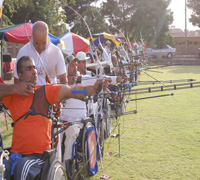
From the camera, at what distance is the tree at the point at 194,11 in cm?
4244

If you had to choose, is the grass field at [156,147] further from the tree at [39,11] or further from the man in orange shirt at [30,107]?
the tree at [39,11]

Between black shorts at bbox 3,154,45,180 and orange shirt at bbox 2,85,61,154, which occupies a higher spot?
orange shirt at bbox 2,85,61,154

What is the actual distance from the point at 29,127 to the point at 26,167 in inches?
16.0

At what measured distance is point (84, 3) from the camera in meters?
31.2

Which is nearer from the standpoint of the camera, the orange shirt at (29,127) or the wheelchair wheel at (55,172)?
the wheelchair wheel at (55,172)

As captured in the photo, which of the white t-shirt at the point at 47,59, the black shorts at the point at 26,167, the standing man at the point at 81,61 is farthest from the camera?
the standing man at the point at 81,61

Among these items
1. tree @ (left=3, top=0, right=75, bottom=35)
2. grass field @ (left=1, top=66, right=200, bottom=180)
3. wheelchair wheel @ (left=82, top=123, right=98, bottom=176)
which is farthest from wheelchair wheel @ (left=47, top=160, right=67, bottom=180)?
tree @ (left=3, top=0, right=75, bottom=35)

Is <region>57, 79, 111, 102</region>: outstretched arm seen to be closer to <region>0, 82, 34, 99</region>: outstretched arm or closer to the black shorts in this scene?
<region>0, 82, 34, 99</region>: outstretched arm

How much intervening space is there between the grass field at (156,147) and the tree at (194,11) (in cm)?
3768

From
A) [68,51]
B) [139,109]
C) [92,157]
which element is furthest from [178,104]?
[92,157]

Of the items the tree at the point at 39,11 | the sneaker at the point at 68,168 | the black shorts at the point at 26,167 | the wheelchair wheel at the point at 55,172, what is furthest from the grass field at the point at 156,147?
the tree at the point at 39,11

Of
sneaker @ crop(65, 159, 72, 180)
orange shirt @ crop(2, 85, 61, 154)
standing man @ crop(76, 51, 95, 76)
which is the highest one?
standing man @ crop(76, 51, 95, 76)

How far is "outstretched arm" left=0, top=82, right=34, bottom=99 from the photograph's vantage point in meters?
2.59

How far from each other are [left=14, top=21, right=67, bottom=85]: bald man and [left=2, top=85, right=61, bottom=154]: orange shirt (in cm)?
70
